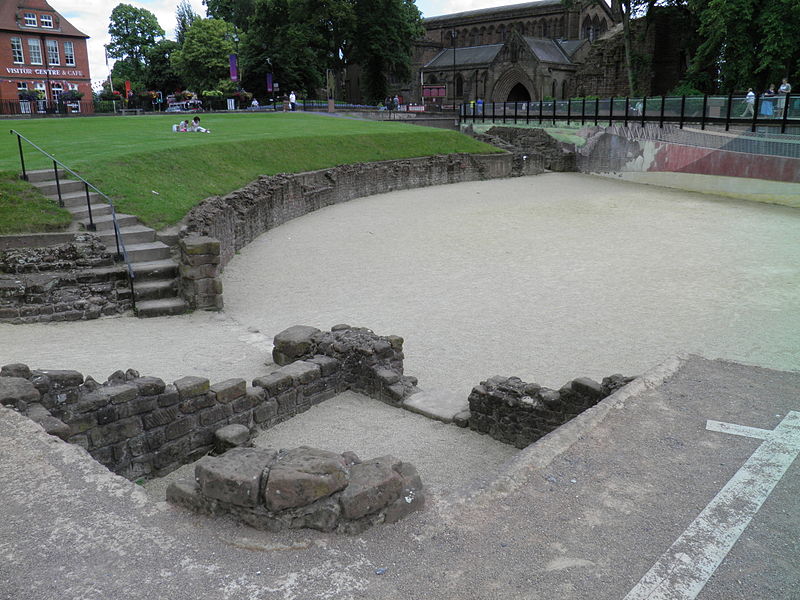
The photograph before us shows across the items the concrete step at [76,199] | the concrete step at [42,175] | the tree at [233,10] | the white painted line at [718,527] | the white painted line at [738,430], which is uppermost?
the tree at [233,10]

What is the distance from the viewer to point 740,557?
14.1ft

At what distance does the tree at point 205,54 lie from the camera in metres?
56.2

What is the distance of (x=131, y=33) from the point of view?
270ft

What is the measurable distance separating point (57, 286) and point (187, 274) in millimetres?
2183

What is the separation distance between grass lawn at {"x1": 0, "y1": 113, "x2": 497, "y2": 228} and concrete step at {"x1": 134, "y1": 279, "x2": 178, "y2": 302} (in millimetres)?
2281

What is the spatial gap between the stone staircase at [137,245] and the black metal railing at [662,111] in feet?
82.0

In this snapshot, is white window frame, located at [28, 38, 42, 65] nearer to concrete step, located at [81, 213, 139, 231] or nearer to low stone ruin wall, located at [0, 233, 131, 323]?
concrete step, located at [81, 213, 139, 231]

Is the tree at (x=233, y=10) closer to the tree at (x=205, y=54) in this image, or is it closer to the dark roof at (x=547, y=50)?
the tree at (x=205, y=54)

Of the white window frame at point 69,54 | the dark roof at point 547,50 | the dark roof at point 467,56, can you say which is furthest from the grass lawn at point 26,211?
the dark roof at point 467,56

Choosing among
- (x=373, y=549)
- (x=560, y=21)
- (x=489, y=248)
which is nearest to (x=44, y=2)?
(x=560, y=21)

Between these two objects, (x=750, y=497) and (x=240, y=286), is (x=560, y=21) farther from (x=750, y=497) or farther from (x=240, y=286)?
(x=750, y=497)

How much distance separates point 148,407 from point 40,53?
199ft

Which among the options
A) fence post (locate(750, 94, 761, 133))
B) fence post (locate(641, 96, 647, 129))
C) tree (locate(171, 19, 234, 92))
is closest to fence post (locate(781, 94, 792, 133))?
fence post (locate(750, 94, 761, 133))

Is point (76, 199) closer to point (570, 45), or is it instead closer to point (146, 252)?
point (146, 252)
